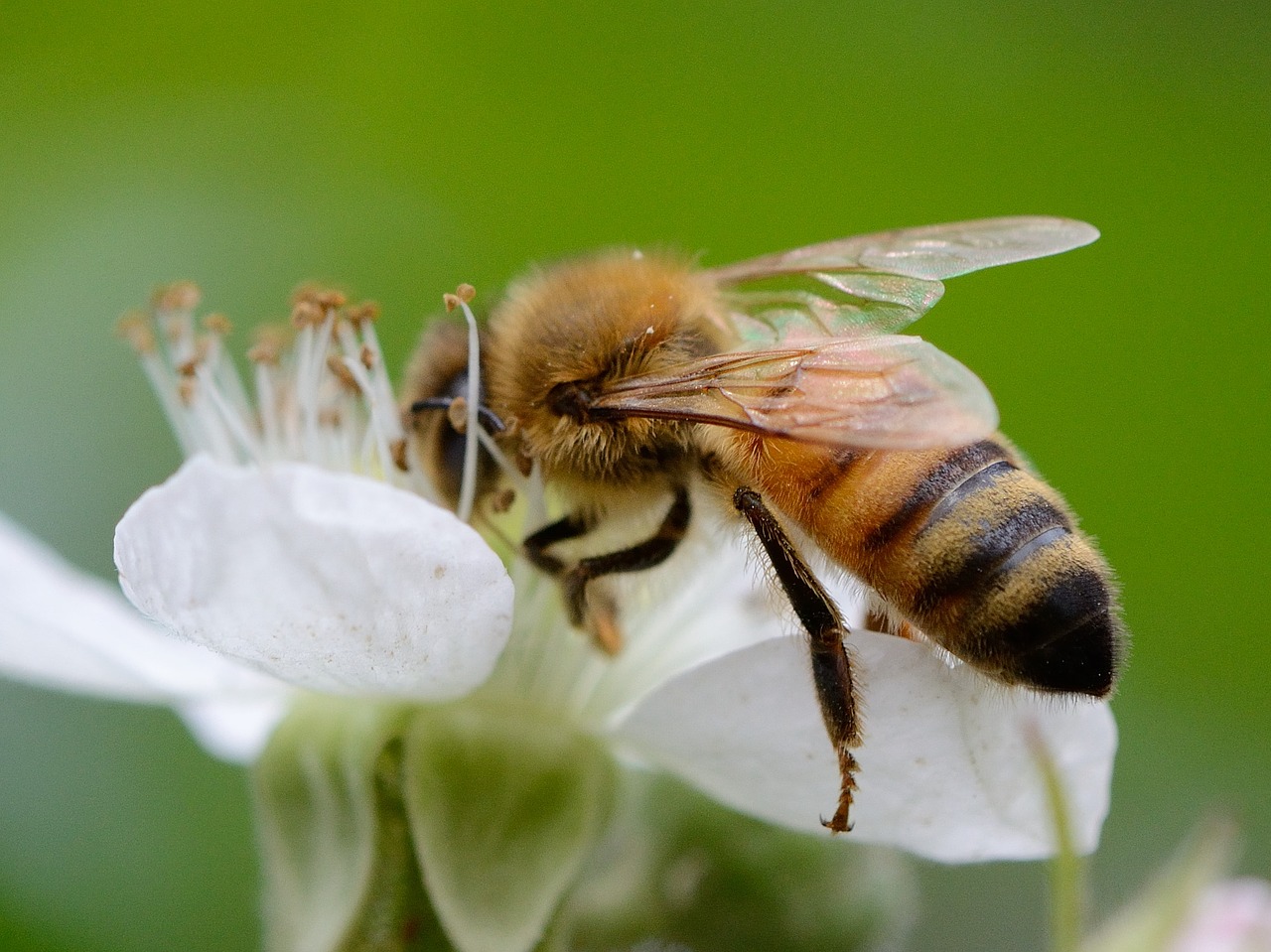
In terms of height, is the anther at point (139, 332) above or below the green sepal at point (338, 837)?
above

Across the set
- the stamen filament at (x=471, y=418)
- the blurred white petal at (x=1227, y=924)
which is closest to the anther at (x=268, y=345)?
the stamen filament at (x=471, y=418)

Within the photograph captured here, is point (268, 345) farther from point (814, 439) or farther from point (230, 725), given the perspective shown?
point (814, 439)

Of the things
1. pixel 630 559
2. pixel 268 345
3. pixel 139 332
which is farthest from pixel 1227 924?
pixel 139 332

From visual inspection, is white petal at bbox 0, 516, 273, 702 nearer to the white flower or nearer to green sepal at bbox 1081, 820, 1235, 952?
the white flower

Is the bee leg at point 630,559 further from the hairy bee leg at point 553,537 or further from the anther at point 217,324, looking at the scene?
the anther at point 217,324

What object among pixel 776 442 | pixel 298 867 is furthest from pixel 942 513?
pixel 298 867
